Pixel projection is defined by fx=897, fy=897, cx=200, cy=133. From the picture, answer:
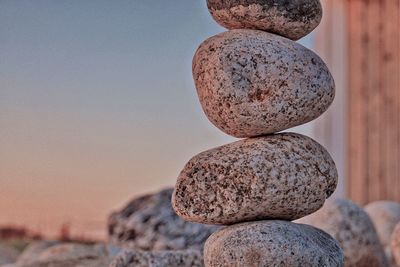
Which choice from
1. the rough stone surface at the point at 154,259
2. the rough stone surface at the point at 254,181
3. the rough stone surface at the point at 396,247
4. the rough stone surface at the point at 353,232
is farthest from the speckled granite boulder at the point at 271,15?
the rough stone surface at the point at 396,247

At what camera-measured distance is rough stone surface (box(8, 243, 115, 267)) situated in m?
5.13

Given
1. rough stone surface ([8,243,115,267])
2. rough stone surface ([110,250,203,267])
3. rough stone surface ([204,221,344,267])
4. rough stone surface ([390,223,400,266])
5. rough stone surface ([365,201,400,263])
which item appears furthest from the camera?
rough stone surface ([365,201,400,263])

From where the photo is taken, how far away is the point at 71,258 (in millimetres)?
5227

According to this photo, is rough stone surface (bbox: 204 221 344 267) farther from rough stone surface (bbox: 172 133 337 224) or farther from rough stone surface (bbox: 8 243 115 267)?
rough stone surface (bbox: 8 243 115 267)

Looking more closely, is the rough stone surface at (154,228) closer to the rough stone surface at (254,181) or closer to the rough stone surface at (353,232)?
the rough stone surface at (353,232)

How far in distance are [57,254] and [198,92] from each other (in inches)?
84.0

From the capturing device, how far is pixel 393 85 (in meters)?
8.69

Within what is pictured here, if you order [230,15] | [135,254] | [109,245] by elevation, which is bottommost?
[109,245]

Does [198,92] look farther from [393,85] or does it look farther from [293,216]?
[393,85]

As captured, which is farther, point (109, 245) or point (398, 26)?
point (398, 26)

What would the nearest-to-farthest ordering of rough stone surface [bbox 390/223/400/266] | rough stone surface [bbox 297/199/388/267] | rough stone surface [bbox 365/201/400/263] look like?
1. rough stone surface [bbox 297/199/388/267]
2. rough stone surface [bbox 390/223/400/266]
3. rough stone surface [bbox 365/201/400/263]

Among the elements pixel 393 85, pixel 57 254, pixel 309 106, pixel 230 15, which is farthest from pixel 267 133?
pixel 393 85

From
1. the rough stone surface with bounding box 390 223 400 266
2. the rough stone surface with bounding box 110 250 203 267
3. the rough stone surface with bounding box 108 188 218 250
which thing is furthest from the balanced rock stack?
the rough stone surface with bounding box 108 188 218 250

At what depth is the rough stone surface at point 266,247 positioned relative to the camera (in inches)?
129
